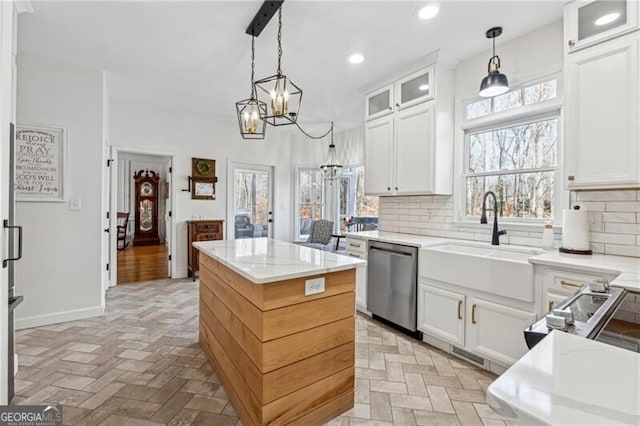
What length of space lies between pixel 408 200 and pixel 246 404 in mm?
2779

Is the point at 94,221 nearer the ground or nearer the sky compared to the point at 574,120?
nearer the ground

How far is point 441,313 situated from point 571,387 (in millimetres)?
2206

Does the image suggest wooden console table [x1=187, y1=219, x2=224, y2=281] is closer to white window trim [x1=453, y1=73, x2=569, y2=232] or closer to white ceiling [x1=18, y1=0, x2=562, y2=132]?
white ceiling [x1=18, y1=0, x2=562, y2=132]

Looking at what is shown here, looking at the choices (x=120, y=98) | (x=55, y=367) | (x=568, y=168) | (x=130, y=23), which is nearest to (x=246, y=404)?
(x=55, y=367)

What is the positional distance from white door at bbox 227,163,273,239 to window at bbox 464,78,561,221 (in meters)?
3.90

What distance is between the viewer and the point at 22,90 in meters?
2.97

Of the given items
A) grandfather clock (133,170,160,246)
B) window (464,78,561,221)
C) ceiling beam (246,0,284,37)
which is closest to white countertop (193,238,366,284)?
ceiling beam (246,0,284,37)

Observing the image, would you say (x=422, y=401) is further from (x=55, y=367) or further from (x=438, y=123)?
(x=55, y=367)

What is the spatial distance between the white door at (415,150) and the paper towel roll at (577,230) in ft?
3.80

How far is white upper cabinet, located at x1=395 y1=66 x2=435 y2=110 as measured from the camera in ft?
10.1

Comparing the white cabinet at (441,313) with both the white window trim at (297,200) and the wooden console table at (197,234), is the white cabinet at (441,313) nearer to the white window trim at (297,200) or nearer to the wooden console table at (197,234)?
the wooden console table at (197,234)

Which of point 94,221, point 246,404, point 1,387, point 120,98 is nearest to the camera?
point 1,387

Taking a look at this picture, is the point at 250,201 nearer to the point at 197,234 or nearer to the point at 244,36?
the point at 197,234

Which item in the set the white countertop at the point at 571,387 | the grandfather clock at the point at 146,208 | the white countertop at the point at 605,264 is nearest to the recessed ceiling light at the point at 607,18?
the white countertop at the point at 605,264
